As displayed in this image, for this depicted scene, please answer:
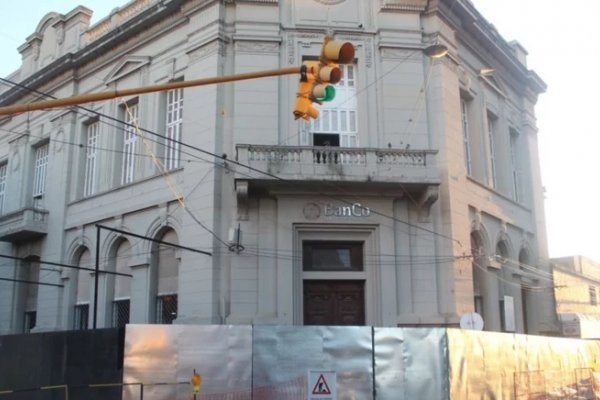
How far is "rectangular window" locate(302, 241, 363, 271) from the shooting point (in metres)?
19.5

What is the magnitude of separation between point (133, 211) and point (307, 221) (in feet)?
23.2

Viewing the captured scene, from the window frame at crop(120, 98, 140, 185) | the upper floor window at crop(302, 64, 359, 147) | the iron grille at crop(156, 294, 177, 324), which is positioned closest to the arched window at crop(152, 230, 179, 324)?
the iron grille at crop(156, 294, 177, 324)

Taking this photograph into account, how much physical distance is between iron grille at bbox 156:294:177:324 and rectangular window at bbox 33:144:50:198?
10400 mm

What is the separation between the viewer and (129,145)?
968 inches

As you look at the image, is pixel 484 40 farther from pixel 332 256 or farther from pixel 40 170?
pixel 40 170

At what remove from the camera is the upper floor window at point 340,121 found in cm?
2066

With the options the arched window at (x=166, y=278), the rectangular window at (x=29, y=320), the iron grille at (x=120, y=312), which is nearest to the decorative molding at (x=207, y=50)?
the arched window at (x=166, y=278)

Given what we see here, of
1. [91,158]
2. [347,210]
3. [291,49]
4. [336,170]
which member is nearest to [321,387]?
[336,170]

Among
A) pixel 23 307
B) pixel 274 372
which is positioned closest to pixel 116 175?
pixel 23 307

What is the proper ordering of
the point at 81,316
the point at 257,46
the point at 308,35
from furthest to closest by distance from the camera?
the point at 81,316
the point at 308,35
the point at 257,46

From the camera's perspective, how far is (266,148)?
1852 cm

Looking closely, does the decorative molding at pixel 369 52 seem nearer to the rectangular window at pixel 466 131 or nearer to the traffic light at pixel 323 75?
the rectangular window at pixel 466 131

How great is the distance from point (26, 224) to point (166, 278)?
338 inches

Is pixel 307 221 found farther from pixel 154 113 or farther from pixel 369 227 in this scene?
pixel 154 113
